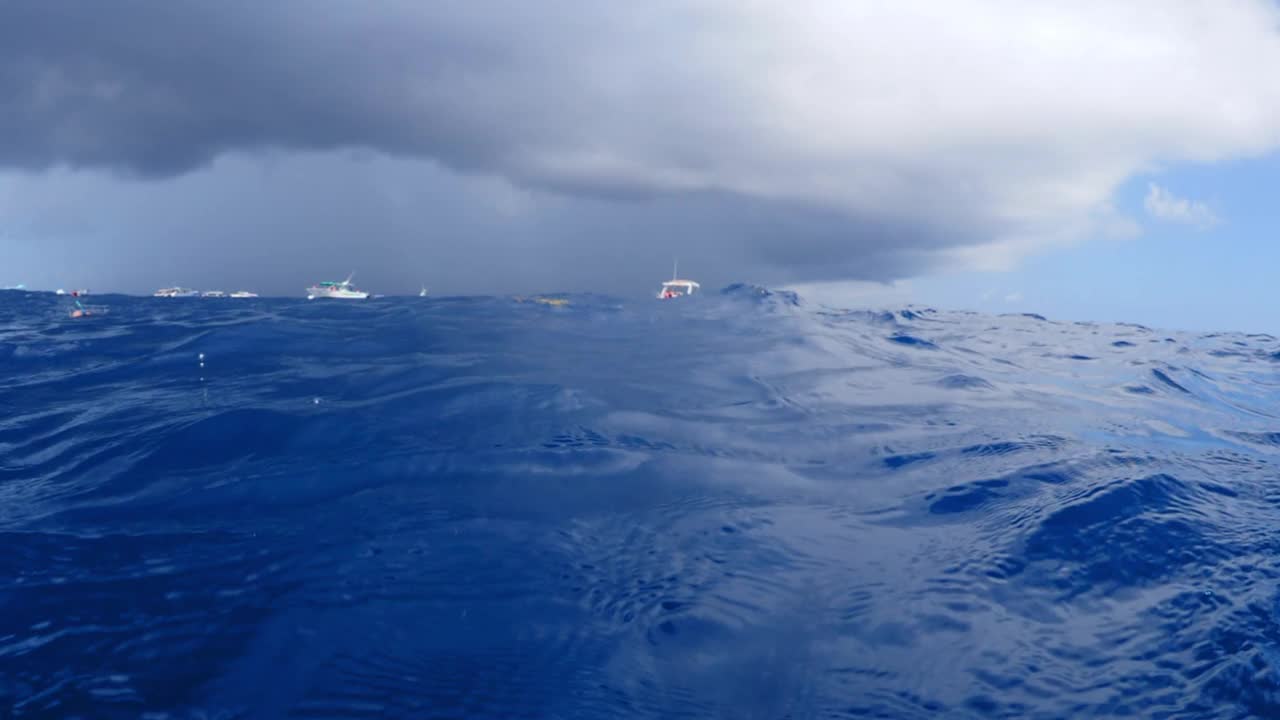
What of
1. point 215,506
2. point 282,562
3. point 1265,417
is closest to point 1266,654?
point 282,562

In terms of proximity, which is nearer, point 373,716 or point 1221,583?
point 373,716

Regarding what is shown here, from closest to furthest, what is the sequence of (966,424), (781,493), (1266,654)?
(1266,654) → (781,493) → (966,424)

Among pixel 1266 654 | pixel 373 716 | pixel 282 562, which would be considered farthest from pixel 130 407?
pixel 1266 654

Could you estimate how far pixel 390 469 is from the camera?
298 inches

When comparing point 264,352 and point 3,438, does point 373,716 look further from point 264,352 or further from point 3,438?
point 264,352

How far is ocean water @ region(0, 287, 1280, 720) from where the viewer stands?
12.6 ft

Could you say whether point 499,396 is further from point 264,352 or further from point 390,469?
point 264,352

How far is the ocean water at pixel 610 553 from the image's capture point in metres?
3.85

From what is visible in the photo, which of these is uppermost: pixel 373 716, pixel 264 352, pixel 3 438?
pixel 264 352

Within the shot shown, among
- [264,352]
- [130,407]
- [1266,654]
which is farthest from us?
[264,352]

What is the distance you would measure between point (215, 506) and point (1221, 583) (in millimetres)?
9260

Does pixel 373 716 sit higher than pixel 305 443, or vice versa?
pixel 305 443

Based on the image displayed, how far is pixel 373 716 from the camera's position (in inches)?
138

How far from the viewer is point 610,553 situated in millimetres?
5625
